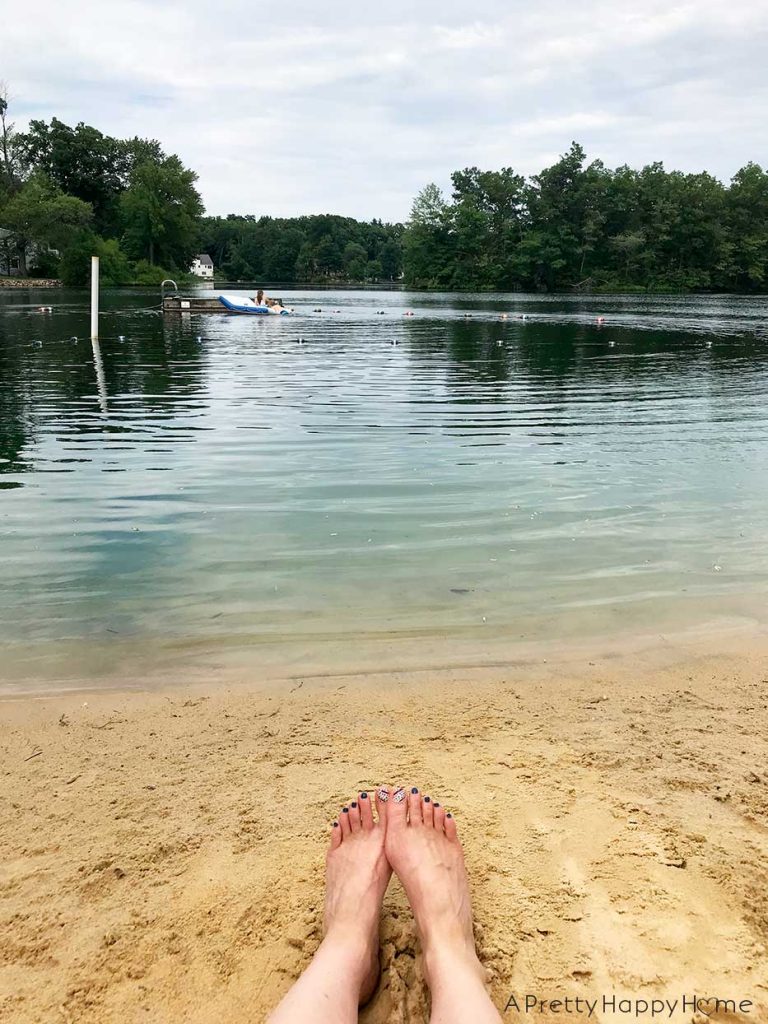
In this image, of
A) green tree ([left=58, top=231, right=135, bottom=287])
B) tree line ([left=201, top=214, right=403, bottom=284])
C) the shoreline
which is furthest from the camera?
tree line ([left=201, top=214, right=403, bottom=284])

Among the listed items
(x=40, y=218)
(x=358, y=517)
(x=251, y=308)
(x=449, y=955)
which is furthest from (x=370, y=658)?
(x=40, y=218)

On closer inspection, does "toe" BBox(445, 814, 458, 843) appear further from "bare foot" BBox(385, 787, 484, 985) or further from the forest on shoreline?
the forest on shoreline

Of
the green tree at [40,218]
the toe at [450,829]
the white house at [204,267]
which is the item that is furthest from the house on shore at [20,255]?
the toe at [450,829]

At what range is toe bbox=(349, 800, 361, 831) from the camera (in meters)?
2.52

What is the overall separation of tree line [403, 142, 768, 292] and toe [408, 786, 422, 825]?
96.6 meters

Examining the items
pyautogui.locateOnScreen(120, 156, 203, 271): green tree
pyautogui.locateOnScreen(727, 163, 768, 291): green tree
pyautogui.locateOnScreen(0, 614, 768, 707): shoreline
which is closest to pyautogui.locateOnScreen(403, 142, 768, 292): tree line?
pyautogui.locateOnScreen(727, 163, 768, 291): green tree

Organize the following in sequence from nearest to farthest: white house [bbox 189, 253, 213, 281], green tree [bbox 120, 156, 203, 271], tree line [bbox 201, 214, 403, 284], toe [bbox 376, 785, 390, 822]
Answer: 1. toe [bbox 376, 785, 390, 822]
2. green tree [bbox 120, 156, 203, 271]
3. white house [bbox 189, 253, 213, 281]
4. tree line [bbox 201, 214, 403, 284]

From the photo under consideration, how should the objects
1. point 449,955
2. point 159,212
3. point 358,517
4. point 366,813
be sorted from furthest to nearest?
1. point 159,212
2. point 358,517
3. point 366,813
4. point 449,955

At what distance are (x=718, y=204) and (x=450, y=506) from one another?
103 meters

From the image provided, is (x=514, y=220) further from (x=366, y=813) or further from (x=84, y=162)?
(x=366, y=813)

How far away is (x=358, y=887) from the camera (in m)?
2.26

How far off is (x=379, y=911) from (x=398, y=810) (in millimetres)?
392

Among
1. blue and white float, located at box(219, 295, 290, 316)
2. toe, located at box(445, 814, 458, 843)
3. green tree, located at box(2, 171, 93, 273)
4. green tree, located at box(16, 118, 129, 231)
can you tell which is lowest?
toe, located at box(445, 814, 458, 843)

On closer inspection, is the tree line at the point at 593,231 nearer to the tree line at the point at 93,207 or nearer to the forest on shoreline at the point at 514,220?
the forest on shoreline at the point at 514,220
